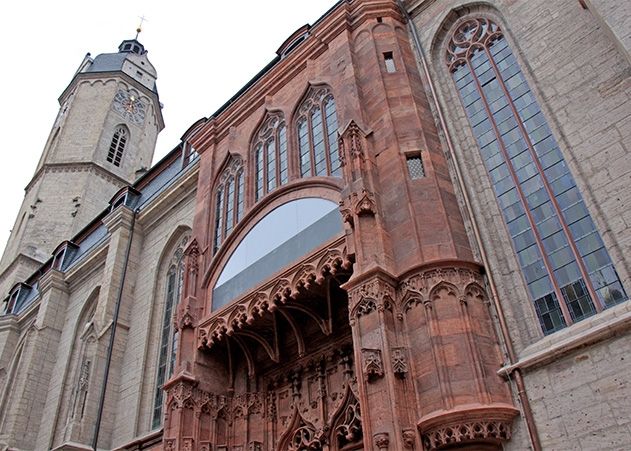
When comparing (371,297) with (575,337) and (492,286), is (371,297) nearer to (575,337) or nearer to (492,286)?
(492,286)

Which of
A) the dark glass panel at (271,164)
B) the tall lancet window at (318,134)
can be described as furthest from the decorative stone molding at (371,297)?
the dark glass panel at (271,164)

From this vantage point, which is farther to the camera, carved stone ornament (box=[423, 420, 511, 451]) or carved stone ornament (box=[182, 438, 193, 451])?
carved stone ornament (box=[182, 438, 193, 451])

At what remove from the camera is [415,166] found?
39.5 feet

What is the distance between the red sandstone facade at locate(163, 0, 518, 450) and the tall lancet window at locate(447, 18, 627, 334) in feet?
3.09

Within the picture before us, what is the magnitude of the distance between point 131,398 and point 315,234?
9429mm

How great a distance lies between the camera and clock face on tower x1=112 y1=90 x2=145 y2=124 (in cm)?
4469

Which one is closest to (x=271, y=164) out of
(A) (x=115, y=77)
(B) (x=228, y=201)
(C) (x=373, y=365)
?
(B) (x=228, y=201)

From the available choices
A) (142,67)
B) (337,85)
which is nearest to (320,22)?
(337,85)

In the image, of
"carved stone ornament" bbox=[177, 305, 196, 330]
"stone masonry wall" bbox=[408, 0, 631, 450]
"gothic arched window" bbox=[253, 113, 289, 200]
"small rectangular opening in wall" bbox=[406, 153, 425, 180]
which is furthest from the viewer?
"gothic arched window" bbox=[253, 113, 289, 200]

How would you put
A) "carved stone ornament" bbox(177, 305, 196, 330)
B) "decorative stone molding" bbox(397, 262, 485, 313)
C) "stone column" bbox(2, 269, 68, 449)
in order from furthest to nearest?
1. "stone column" bbox(2, 269, 68, 449)
2. "carved stone ornament" bbox(177, 305, 196, 330)
3. "decorative stone molding" bbox(397, 262, 485, 313)

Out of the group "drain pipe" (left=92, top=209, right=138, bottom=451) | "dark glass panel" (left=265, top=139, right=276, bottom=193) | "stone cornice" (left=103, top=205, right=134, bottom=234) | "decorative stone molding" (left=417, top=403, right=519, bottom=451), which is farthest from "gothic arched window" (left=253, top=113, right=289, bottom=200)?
"stone cornice" (left=103, top=205, right=134, bottom=234)

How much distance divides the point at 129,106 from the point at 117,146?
4.06 metres

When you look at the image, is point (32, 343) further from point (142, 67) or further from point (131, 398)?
point (142, 67)

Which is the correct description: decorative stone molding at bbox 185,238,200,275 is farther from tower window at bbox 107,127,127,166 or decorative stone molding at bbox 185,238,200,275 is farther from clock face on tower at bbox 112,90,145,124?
clock face on tower at bbox 112,90,145,124
